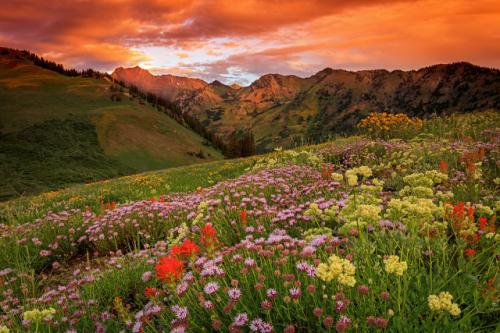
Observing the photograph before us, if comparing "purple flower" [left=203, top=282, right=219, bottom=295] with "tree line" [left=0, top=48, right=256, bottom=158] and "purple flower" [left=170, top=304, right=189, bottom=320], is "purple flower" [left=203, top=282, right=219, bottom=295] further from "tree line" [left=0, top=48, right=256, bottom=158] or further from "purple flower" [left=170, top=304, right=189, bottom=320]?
"tree line" [left=0, top=48, right=256, bottom=158]

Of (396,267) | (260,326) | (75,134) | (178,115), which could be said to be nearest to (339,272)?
(396,267)

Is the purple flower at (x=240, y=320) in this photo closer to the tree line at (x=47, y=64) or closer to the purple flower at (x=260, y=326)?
the purple flower at (x=260, y=326)

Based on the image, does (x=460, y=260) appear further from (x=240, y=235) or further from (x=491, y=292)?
(x=240, y=235)

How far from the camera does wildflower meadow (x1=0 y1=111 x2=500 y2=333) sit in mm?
2873

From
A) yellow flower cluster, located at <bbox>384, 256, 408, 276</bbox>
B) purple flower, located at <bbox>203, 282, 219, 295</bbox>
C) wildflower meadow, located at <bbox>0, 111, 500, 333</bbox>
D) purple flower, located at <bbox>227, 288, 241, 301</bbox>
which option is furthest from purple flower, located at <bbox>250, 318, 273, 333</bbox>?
yellow flower cluster, located at <bbox>384, 256, 408, 276</bbox>

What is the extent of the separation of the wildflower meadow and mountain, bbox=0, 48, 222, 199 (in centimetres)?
5391

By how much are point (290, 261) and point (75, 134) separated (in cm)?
9903

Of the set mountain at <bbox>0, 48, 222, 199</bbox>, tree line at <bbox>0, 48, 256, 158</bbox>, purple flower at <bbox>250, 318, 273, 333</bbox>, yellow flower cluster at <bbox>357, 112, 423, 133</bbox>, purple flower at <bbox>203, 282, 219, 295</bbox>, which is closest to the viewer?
purple flower at <bbox>250, 318, 273, 333</bbox>

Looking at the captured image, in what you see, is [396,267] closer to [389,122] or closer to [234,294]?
[234,294]

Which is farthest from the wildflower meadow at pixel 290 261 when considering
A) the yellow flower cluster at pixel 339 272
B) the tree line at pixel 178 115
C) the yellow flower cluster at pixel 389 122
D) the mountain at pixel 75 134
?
Result: the tree line at pixel 178 115

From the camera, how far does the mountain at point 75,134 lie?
2766 inches

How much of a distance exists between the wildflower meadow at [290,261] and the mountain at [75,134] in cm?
5391

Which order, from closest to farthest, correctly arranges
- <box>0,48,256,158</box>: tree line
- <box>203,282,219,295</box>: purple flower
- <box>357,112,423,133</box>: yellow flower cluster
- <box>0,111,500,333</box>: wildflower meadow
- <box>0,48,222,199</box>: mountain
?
<box>0,111,500,333</box>: wildflower meadow
<box>203,282,219,295</box>: purple flower
<box>357,112,423,133</box>: yellow flower cluster
<box>0,48,222,199</box>: mountain
<box>0,48,256,158</box>: tree line

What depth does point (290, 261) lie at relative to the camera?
367cm
